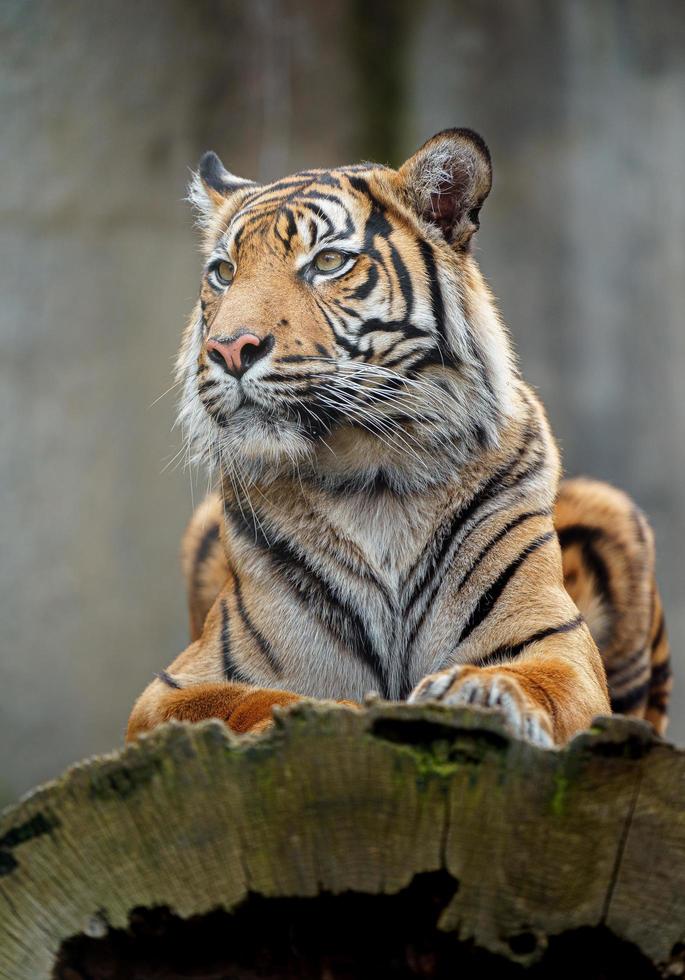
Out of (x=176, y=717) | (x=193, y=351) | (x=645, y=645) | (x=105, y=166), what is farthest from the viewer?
(x=105, y=166)

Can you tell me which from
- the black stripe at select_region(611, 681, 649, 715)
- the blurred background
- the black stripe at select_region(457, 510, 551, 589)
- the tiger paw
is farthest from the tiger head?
the blurred background

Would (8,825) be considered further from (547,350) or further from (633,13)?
(633,13)

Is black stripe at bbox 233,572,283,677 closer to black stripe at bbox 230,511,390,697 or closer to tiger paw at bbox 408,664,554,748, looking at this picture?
black stripe at bbox 230,511,390,697

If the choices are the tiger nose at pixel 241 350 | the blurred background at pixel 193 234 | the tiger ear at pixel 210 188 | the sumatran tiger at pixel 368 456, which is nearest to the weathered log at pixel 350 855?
the sumatran tiger at pixel 368 456

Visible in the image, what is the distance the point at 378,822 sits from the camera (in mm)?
1561

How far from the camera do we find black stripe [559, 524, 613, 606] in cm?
388

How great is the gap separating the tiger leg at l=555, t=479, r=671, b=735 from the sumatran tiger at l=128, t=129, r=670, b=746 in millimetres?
937

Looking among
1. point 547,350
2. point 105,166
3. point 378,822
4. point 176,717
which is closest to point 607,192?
point 547,350

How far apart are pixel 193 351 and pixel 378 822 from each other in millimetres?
1839

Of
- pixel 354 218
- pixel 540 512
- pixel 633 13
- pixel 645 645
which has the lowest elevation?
pixel 645 645

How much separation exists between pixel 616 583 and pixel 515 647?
1313 mm

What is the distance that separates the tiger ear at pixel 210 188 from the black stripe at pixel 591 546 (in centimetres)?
157

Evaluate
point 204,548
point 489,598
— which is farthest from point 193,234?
point 489,598

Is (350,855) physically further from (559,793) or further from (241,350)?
(241,350)
